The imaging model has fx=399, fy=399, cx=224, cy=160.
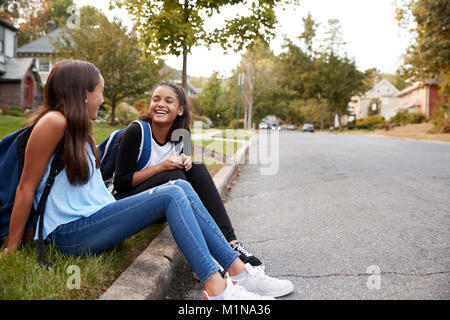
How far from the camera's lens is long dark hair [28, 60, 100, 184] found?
2285 millimetres

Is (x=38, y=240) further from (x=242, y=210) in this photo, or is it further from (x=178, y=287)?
(x=242, y=210)

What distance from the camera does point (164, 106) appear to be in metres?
3.37

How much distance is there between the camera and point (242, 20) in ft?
26.0

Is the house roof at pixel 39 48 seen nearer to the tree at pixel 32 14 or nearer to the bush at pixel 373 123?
the tree at pixel 32 14

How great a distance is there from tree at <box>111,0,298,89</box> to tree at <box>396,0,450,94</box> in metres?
14.1

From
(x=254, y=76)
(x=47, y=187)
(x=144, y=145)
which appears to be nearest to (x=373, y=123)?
(x=254, y=76)

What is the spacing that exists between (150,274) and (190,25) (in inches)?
223

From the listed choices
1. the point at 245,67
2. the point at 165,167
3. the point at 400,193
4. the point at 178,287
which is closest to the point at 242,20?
the point at 400,193

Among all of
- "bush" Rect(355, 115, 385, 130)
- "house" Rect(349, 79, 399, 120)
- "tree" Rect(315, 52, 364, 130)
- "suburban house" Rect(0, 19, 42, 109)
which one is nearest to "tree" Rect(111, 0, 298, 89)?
"suburban house" Rect(0, 19, 42, 109)

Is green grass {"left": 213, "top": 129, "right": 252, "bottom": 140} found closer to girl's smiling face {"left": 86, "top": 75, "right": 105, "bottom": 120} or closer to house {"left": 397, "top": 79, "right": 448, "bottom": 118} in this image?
girl's smiling face {"left": 86, "top": 75, "right": 105, "bottom": 120}

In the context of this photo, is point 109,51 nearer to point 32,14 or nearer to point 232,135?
point 232,135

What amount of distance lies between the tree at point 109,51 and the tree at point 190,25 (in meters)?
10.9

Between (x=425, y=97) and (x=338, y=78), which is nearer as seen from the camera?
(x=425, y=97)
